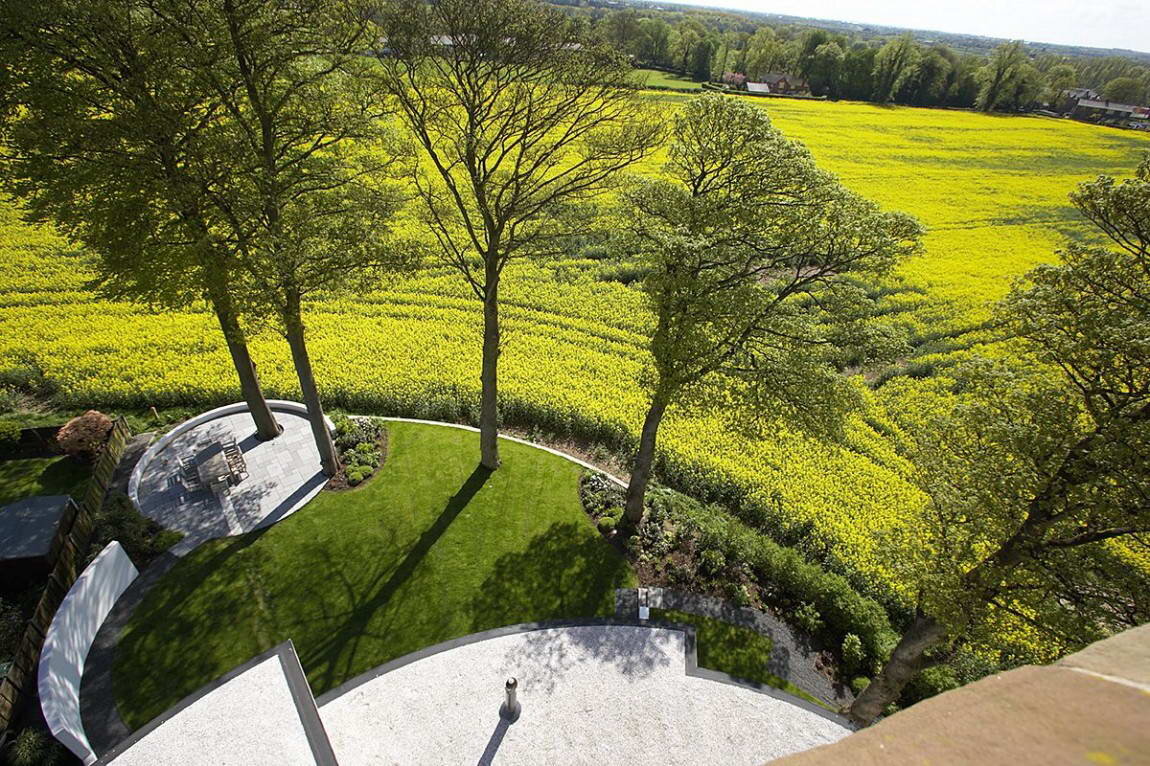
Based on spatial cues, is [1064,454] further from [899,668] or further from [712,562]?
[712,562]

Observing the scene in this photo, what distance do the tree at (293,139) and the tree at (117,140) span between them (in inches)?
16.7

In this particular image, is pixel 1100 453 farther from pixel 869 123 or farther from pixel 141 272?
pixel 869 123

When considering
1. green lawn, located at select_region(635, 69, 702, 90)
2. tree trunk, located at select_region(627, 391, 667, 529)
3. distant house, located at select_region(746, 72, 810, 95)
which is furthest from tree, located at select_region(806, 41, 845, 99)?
tree trunk, located at select_region(627, 391, 667, 529)

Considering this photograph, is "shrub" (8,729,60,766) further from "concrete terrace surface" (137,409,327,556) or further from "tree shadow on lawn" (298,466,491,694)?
"concrete terrace surface" (137,409,327,556)

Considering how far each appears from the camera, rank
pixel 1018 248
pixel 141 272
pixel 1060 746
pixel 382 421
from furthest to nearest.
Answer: pixel 1018 248, pixel 382 421, pixel 141 272, pixel 1060 746

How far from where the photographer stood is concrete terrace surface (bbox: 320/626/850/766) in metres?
9.52

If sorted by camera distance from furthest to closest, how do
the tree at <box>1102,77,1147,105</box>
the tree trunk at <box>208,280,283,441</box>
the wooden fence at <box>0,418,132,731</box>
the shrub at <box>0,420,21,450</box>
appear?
the tree at <box>1102,77,1147,105</box> < the shrub at <box>0,420,21,450</box> < the tree trunk at <box>208,280,283,441</box> < the wooden fence at <box>0,418,132,731</box>

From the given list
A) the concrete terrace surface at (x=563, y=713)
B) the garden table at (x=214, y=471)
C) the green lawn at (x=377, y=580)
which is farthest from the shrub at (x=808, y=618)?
the garden table at (x=214, y=471)

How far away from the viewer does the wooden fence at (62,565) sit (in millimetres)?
9195

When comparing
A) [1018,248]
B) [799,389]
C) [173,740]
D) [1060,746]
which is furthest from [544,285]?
[1018,248]

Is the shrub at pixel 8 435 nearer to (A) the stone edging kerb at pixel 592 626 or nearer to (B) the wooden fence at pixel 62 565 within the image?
(B) the wooden fence at pixel 62 565

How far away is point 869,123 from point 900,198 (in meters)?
33.7

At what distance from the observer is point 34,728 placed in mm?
9055

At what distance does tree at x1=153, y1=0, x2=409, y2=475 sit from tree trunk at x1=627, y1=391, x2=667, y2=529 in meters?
6.58
